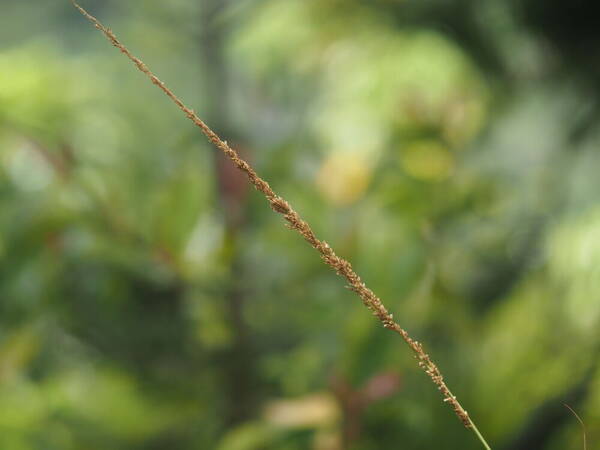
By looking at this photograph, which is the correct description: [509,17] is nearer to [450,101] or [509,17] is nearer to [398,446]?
[450,101]

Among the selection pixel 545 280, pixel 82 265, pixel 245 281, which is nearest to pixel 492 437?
pixel 545 280

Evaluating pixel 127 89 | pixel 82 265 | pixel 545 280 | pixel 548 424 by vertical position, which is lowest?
pixel 548 424

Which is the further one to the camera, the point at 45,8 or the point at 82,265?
the point at 45,8

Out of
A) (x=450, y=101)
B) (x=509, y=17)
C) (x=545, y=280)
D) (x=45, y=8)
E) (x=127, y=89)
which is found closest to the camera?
(x=545, y=280)

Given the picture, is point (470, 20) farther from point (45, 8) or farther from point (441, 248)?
point (45, 8)

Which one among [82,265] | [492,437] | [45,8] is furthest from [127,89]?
[492,437]

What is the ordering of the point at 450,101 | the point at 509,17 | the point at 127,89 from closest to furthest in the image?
the point at 509,17 < the point at 450,101 < the point at 127,89

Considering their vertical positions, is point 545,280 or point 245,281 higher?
point 245,281
